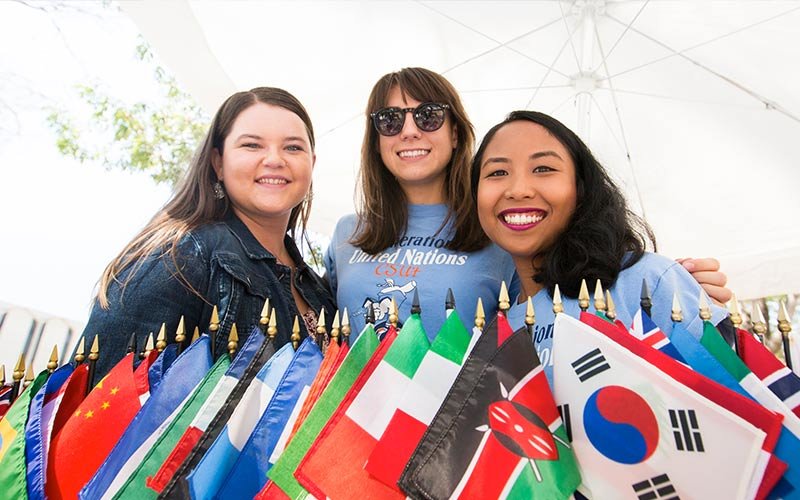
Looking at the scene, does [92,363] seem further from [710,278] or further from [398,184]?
[710,278]

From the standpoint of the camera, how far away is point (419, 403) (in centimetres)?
127

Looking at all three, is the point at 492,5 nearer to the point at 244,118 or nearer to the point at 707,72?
the point at 707,72

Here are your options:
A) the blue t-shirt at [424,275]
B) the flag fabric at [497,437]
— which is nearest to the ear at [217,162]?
the blue t-shirt at [424,275]

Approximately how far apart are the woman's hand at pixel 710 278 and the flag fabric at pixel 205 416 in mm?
1384

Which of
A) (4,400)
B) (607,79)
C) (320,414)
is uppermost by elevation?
(607,79)

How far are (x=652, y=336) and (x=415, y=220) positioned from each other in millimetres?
1611

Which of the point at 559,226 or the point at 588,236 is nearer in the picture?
the point at 588,236

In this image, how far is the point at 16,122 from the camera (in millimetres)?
7652

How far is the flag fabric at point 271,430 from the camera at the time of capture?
129 cm

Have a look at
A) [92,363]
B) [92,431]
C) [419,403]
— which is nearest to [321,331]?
[419,403]

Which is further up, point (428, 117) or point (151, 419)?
point (428, 117)

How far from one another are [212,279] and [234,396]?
0.89 metres

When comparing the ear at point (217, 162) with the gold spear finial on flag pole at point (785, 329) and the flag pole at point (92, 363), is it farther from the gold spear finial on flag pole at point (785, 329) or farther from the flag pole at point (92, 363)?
the gold spear finial on flag pole at point (785, 329)

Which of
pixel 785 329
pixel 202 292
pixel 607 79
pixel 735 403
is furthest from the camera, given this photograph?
pixel 607 79
